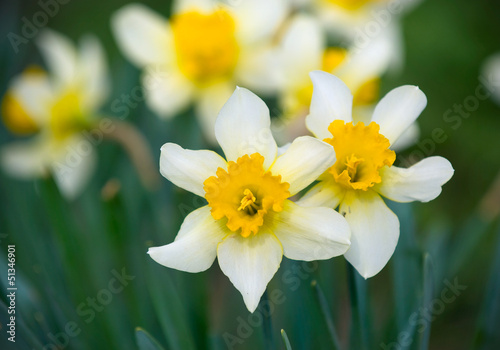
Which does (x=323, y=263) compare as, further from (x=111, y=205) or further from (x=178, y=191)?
(x=111, y=205)

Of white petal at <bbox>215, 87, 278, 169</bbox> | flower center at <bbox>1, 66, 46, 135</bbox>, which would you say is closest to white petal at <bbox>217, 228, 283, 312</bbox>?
white petal at <bbox>215, 87, 278, 169</bbox>

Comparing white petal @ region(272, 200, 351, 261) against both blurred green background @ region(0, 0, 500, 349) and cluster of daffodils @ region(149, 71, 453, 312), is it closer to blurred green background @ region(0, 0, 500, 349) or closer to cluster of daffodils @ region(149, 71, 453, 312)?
cluster of daffodils @ region(149, 71, 453, 312)

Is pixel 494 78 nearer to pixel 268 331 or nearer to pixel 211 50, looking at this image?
pixel 211 50

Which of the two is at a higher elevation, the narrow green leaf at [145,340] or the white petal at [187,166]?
the white petal at [187,166]

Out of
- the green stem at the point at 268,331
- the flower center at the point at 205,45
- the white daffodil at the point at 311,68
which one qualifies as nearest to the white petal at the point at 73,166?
the flower center at the point at 205,45

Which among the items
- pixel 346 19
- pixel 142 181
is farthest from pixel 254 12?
pixel 142 181

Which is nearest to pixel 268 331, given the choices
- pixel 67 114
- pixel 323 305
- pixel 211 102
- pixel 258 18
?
pixel 323 305

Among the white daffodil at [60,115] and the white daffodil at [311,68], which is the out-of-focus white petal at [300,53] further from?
the white daffodil at [60,115]
